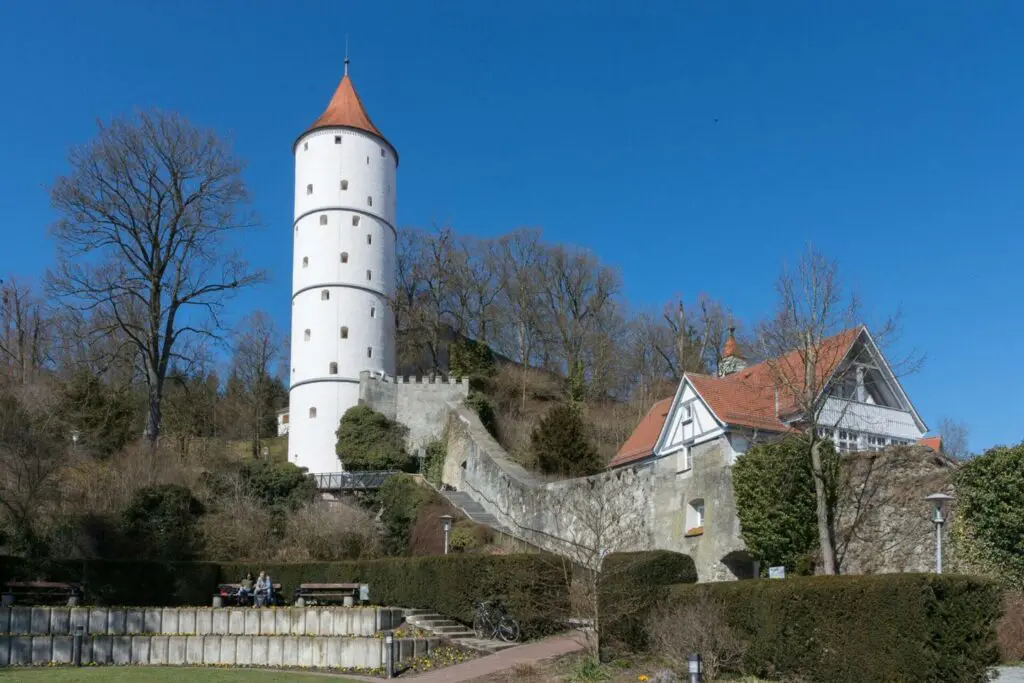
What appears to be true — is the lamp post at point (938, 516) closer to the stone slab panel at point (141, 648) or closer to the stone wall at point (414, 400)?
the stone slab panel at point (141, 648)

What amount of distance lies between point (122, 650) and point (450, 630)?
6963 mm

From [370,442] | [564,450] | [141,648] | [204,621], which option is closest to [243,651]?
[204,621]

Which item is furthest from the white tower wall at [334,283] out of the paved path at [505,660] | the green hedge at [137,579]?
the paved path at [505,660]

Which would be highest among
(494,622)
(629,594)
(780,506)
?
(780,506)

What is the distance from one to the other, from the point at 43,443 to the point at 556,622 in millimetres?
15681

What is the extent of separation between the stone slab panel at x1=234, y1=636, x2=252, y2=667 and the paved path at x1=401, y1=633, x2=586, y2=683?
13.4ft

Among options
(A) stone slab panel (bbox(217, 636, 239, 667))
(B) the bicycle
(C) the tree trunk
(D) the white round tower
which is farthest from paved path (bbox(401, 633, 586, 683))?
(D) the white round tower

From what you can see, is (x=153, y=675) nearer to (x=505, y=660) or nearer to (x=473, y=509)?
(x=505, y=660)

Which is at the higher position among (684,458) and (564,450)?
(564,450)

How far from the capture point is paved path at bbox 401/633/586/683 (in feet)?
58.1

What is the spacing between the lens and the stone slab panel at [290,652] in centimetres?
2061

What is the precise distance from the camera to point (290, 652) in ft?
67.9

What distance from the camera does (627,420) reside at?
4906 centimetres

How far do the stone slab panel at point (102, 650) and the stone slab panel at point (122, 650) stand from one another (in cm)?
8
